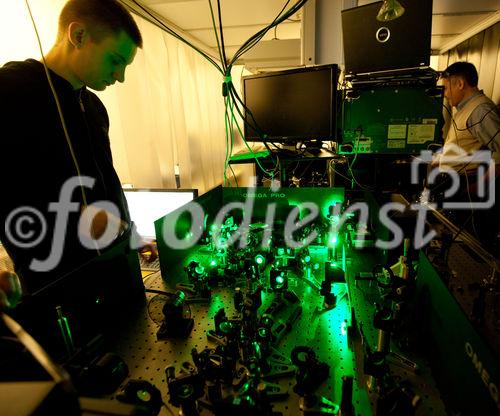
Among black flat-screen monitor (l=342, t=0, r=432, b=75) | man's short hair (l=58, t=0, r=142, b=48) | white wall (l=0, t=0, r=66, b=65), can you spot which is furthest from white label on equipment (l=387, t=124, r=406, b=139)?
white wall (l=0, t=0, r=66, b=65)

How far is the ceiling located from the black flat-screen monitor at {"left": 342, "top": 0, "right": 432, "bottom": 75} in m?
0.92

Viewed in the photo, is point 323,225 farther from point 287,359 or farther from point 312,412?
point 312,412

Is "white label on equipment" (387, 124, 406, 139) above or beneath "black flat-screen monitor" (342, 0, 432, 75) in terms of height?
beneath

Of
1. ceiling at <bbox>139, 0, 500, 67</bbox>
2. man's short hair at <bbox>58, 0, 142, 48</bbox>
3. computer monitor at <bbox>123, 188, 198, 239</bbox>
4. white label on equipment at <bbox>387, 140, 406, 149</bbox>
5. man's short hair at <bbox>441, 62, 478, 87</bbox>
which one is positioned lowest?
computer monitor at <bbox>123, 188, 198, 239</bbox>

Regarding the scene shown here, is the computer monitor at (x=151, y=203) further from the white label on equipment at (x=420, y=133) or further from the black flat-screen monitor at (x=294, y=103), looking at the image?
the white label on equipment at (x=420, y=133)

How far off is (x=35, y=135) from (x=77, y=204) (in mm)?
279

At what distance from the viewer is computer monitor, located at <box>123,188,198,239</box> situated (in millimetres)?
1835

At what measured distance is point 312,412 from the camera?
541mm

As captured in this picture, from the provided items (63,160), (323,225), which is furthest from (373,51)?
(63,160)

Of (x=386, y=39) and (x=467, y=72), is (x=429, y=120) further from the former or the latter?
(x=467, y=72)

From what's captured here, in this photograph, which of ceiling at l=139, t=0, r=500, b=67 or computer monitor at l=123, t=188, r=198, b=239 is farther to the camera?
ceiling at l=139, t=0, r=500, b=67

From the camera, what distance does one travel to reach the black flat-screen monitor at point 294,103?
4.96ft

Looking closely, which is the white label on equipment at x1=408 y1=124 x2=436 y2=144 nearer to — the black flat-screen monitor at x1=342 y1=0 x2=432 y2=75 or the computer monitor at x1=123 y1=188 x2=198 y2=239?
the black flat-screen monitor at x1=342 y1=0 x2=432 y2=75

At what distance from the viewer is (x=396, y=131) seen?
1.41 metres
